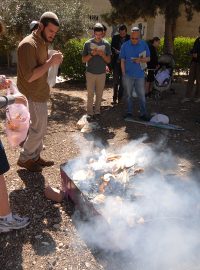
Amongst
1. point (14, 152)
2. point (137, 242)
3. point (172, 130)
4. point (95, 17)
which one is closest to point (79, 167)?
point (137, 242)

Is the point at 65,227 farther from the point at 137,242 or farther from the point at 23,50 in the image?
the point at 23,50

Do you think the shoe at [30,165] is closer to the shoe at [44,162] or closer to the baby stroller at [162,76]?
the shoe at [44,162]

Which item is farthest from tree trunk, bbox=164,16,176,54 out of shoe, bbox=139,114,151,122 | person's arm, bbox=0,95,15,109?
person's arm, bbox=0,95,15,109

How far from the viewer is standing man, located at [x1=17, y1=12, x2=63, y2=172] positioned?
4023 mm

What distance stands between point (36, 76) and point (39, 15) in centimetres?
574

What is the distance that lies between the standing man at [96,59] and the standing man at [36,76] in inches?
106

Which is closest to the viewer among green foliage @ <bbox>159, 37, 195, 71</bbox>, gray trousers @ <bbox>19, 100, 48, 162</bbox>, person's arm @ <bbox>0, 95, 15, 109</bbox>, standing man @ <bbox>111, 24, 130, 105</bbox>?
person's arm @ <bbox>0, 95, 15, 109</bbox>

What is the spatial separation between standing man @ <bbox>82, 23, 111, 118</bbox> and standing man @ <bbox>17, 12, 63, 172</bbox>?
106 inches

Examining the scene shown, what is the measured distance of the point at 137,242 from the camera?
128 inches

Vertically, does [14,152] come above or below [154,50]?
below

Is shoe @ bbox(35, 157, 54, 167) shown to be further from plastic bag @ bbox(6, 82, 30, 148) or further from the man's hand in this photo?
the man's hand

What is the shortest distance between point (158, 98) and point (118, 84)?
4.05 feet

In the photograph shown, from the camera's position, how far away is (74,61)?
11656 millimetres

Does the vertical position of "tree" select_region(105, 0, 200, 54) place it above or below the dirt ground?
above
